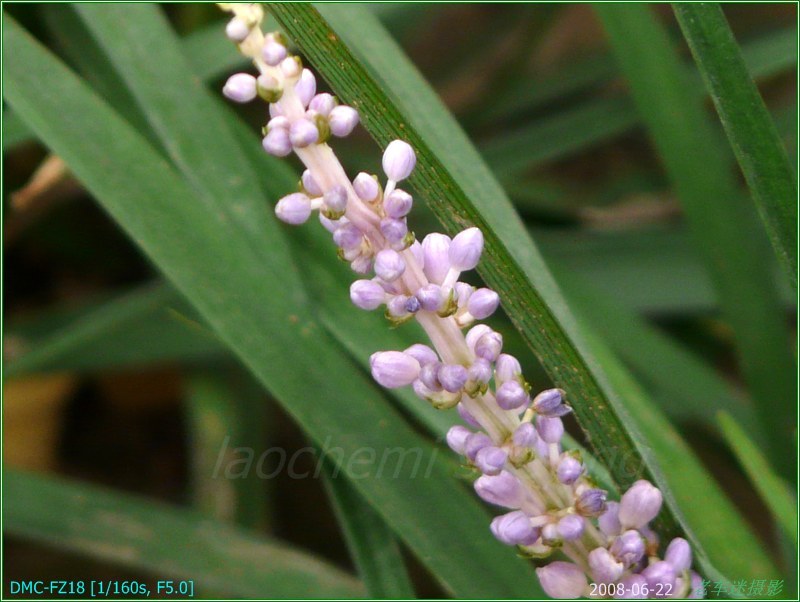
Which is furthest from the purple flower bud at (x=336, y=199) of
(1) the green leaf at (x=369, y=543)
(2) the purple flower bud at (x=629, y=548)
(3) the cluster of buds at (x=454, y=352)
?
(1) the green leaf at (x=369, y=543)

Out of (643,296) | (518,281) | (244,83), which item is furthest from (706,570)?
(643,296)

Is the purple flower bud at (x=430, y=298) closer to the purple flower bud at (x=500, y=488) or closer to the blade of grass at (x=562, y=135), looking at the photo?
the purple flower bud at (x=500, y=488)

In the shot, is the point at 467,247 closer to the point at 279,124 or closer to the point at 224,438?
the point at 279,124

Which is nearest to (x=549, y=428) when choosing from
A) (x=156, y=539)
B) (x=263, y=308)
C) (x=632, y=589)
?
(x=632, y=589)

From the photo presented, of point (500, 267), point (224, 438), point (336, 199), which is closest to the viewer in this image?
point (336, 199)

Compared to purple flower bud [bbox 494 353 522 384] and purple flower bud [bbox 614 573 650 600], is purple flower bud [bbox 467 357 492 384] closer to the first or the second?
purple flower bud [bbox 494 353 522 384]

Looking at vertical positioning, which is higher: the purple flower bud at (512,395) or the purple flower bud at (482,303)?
the purple flower bud at (482,303)
